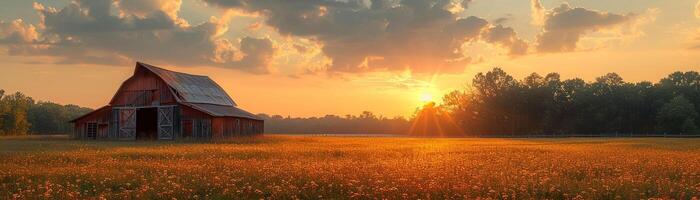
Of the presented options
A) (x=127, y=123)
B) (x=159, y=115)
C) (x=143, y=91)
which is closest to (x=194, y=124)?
(x=159, y=115)

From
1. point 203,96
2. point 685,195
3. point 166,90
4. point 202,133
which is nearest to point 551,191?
point 685,195

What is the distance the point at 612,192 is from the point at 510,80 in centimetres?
11320

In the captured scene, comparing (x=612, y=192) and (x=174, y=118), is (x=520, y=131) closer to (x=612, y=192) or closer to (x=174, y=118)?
(x=174, y=118)

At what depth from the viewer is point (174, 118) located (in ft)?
208

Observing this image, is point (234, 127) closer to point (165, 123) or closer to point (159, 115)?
point (165, 123)

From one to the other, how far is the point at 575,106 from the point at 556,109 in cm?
405

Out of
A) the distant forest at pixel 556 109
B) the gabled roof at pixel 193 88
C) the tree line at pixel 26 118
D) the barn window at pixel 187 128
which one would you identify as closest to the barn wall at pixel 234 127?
the barn window at pixel 187 128

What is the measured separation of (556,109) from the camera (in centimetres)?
11175

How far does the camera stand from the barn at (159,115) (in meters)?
62.8

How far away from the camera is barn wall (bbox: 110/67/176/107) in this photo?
213 feet

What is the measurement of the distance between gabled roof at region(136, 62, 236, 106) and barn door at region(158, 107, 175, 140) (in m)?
1.89

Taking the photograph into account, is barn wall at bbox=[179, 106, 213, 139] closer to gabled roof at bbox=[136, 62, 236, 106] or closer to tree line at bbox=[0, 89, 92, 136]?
gabled roof at bbox=[136, 62, 236, 106]

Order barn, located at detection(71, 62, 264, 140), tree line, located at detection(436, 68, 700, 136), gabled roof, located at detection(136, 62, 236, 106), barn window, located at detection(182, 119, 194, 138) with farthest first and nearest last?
1. tree line, located at detection(436, 68, 700, 136)
2. gabled roof, located at detection(136, 62, 236, 106)
3. barn, located at detection(71, 62, 264, 140)
4. barn window, located at detection(182, 119, 194, 138)

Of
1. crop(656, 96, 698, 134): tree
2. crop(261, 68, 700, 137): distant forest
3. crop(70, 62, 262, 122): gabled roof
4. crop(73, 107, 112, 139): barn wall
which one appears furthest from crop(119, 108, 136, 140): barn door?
crop(656, 96, 698, 134): tree
